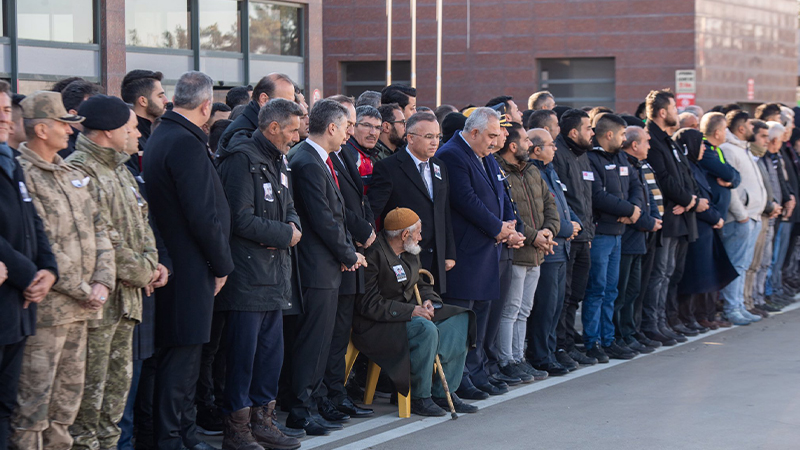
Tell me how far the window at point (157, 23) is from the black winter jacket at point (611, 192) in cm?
1085

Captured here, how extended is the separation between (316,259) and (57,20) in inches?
457

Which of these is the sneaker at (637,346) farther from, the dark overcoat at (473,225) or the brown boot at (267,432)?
the brown boot at (267,432)

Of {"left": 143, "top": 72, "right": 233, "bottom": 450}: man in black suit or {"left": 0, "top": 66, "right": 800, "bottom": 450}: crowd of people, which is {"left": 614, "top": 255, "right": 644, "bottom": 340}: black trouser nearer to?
{"left": 0, "top": 66, "right": 800, "bottom": 450}: crowd of people

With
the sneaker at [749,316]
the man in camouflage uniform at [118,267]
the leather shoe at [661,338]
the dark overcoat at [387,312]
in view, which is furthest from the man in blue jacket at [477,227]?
the sneaker at [749,316]

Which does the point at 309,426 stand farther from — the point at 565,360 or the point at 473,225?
the point at 565,360

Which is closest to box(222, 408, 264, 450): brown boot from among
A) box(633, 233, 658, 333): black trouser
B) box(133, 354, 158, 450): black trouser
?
box(133, 354, 158, 450): black trouser

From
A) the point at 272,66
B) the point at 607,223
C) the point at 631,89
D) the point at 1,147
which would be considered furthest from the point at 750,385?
the point at 631,89

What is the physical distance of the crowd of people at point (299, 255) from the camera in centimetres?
529

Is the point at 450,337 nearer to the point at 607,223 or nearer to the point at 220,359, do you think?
the point at 220,359

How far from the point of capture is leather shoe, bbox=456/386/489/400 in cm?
793

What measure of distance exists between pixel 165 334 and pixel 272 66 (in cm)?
1597

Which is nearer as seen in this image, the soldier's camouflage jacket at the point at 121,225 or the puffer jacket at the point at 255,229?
the soldier's camouflage jacket at the point at 121,225

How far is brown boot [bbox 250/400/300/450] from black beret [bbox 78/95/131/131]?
2056 mm

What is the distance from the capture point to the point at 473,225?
8.25 metres
